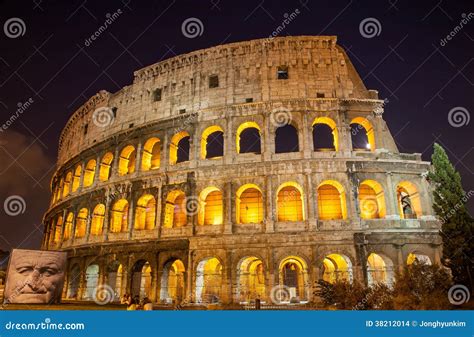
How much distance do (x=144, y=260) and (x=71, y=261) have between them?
6548mm

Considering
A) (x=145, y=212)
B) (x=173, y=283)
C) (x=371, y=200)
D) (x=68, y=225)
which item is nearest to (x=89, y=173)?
(x=68, y=225)

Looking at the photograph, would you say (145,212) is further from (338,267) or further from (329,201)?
(338,267)

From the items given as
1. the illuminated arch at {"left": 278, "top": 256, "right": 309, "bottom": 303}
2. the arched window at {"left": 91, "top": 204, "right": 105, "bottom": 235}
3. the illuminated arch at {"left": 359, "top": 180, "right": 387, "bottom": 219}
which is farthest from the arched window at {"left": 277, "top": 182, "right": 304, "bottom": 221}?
the arched window at {"left": 91, "top": 204, "right": 105, "bottom": 235}

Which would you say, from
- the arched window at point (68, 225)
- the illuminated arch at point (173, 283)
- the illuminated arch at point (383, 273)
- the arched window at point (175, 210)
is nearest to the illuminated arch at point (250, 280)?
the illuminated arch at point (173, 283)

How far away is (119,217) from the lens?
22.1 metres

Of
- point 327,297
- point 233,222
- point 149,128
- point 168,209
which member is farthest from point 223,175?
point 327,297

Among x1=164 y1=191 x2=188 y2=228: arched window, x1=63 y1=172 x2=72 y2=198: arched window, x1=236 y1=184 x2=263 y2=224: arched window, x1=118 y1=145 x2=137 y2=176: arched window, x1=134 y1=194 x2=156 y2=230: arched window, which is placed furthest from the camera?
x1=63 y1=172 x2=72 y2=198: arched window

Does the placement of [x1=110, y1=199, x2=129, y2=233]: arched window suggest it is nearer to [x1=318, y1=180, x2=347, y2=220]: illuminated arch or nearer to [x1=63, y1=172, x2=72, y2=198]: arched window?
[x1=63, y1=172, x2=72, y2=198]: arched window

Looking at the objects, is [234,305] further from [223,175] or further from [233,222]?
[223,175]

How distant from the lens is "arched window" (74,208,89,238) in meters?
23.8

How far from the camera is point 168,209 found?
20.1 meters

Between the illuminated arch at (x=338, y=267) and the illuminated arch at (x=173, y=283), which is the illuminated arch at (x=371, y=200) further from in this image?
the illuminated arch at (x=173, y=283)

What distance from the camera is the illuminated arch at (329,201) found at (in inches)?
732

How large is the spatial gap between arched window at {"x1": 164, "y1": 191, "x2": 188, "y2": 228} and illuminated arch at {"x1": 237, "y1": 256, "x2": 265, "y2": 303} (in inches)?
177
